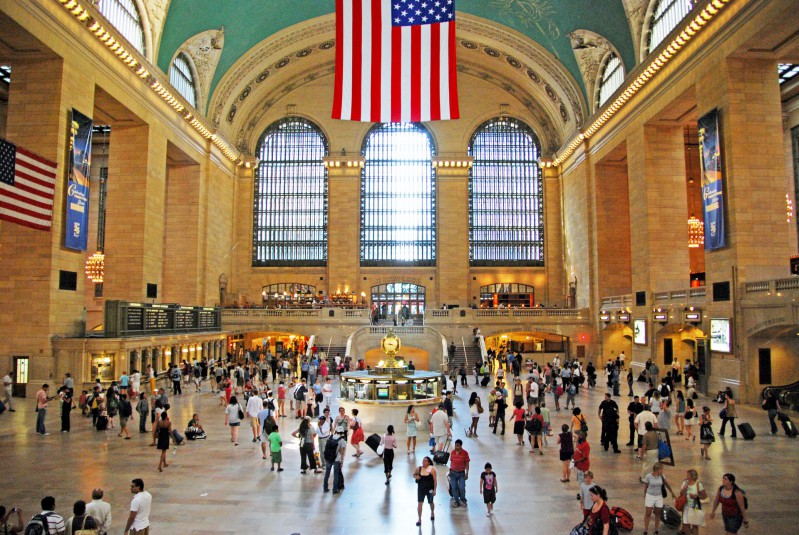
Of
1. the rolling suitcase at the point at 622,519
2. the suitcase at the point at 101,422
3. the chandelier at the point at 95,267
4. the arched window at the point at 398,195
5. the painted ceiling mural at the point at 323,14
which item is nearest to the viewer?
the rolling suitcase at the point at 622,519

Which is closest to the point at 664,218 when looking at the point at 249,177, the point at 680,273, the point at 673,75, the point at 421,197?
the point at 680,273

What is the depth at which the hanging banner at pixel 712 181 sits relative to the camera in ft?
70.8

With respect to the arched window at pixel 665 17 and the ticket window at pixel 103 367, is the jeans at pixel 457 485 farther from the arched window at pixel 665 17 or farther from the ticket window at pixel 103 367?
the arched window at pixel 665 17

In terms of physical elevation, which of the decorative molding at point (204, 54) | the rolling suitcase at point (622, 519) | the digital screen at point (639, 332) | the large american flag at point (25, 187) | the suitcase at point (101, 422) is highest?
the decorative molding at point (204, 54)

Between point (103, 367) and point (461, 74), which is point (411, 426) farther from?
point (461, 74)

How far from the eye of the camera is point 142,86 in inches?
1075

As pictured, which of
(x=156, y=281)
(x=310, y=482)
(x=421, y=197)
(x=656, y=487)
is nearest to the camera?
(x=656, y=487)

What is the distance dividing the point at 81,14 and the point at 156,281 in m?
12.9

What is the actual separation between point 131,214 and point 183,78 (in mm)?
9492

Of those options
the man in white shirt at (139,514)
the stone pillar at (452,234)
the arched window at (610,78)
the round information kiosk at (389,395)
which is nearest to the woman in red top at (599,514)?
the man in white shirt at (139,514)

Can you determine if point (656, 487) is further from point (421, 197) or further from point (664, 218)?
point (421, 197)

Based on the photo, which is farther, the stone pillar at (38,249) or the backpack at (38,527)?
the stone pillar at (38,249)

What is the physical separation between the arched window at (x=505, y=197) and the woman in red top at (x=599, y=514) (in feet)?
125

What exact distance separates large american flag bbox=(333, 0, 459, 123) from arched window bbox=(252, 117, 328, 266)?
95.2 ft
